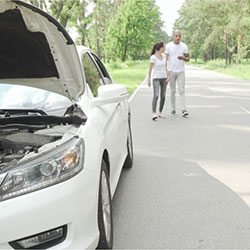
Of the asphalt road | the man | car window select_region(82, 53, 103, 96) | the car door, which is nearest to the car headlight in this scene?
the car door

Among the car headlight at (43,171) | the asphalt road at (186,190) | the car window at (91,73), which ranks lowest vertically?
the asphalt road at (186,190)

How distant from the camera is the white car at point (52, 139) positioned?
2125mm

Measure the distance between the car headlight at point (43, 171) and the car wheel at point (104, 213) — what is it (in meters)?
0.44

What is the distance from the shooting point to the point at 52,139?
266 centimetres

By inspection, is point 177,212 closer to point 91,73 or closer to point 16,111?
point 91,73

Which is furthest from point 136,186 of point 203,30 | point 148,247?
point 203,30

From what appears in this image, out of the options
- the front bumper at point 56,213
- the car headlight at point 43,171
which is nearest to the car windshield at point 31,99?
the car headlight at point 43,171

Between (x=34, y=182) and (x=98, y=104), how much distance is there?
1087 mm

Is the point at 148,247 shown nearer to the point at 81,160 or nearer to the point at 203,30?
the point at 81,160

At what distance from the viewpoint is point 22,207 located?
207cm

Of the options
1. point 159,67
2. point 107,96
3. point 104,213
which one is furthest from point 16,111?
point 159,67

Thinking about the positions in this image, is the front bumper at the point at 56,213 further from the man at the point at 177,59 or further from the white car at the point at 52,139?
the man at the point at 177,59

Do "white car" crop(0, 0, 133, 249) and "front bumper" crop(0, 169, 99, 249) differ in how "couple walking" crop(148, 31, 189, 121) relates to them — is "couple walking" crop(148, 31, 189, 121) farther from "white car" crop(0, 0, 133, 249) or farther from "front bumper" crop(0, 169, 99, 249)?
"front bumper" crop(0, 169, 99, 249)

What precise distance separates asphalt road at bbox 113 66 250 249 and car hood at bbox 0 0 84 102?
136cm
